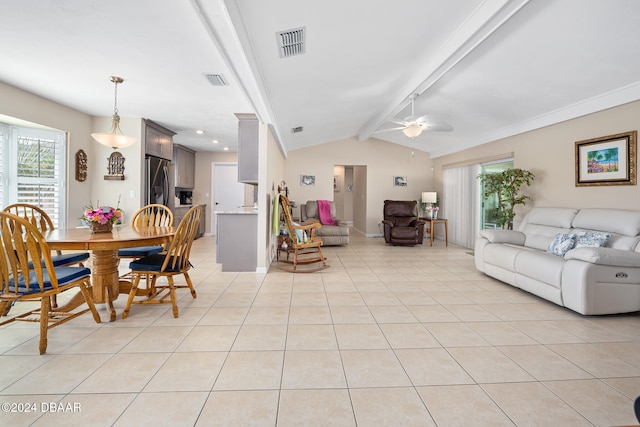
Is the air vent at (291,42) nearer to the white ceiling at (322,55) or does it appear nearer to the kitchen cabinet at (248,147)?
the white ceiling at (322,55)

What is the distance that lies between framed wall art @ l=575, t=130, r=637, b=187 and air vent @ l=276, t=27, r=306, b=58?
380cm

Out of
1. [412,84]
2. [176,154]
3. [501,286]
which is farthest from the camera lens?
[176,154]

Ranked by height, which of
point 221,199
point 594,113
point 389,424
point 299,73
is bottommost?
point 389,424

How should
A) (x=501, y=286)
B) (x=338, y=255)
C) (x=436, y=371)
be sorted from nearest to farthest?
(x=436, y=371)
(x=501, y=286)
(x=338, y=255)

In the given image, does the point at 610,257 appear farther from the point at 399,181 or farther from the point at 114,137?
the point at 399,181

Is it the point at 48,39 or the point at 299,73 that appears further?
the point at 299,73

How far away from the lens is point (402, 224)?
744cm

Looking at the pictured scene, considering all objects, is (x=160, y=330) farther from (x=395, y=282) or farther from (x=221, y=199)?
(x=221, y=199)

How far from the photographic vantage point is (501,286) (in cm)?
389

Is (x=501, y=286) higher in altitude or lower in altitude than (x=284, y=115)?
lower

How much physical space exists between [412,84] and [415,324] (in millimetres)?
3349

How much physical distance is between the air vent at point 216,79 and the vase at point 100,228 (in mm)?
1769

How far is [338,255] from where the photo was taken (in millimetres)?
6020

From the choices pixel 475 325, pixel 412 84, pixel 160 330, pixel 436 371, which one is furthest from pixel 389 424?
pixel 412 84
